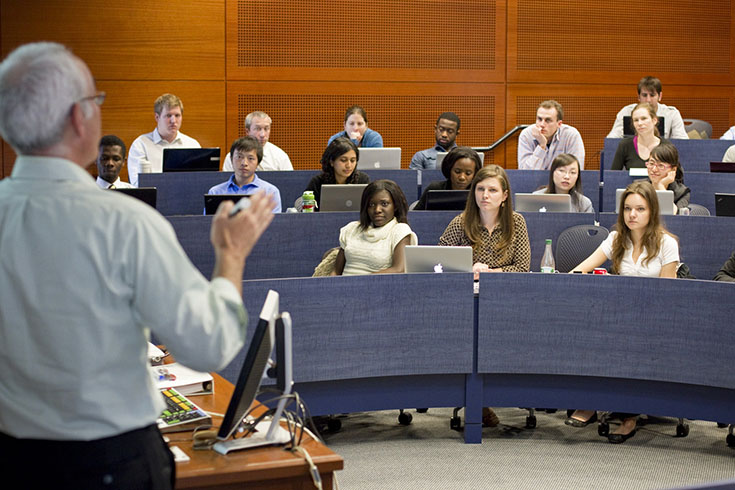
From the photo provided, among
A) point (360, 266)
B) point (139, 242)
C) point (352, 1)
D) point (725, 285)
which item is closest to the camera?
point (139, 242)

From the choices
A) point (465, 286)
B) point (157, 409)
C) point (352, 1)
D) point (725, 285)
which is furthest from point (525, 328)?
point (352, 1)

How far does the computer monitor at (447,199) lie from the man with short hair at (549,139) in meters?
2.34

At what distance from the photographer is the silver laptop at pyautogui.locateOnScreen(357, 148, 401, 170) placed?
7.40 metres

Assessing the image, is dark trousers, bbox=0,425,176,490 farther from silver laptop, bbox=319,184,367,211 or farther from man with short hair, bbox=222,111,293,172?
man with short hair, bbox=222,111,293,172

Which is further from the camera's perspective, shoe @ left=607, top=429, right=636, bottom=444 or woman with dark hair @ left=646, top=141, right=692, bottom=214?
woman with dark hair @ left=646, top=141, right=692, bottom=214

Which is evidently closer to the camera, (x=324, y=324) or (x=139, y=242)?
(x=139, y=242)

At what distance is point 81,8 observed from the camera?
9.26m

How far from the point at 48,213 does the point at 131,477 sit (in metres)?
0.50

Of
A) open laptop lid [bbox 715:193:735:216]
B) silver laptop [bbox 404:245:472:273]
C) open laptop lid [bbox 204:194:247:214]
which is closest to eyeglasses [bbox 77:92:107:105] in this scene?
silver laptop [bbox 404:245:472:273]

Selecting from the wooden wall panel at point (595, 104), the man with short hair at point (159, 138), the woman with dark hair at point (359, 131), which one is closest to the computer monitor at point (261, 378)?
the man with short hair at point (159, 138)

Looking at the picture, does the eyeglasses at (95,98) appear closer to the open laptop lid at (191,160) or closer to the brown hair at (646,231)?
the brown hair at (646,231)

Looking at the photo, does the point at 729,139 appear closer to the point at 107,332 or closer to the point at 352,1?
the point at 352,1

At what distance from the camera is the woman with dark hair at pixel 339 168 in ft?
21.5

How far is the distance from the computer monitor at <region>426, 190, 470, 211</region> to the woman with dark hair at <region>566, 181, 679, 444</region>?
1166 millimetres
